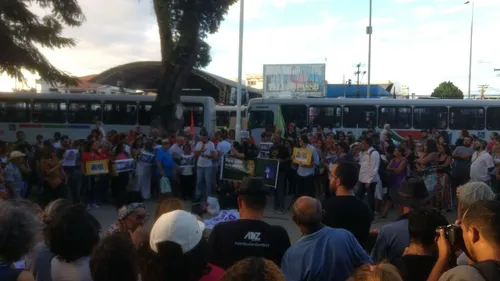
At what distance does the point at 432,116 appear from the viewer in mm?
25266

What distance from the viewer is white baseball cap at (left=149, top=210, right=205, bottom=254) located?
2781 millimetres

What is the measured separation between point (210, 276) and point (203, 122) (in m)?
24.5

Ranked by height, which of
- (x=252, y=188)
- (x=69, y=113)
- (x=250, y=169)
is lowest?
(x=250, y=169)

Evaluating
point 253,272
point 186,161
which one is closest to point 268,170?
point 186,161

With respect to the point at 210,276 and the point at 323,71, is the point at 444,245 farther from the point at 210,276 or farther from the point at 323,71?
the point at 323,71

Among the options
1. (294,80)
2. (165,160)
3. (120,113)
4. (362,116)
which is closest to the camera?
(165,160)

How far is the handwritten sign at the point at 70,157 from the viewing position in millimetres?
12391

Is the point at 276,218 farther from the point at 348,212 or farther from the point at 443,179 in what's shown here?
the point at 348,212

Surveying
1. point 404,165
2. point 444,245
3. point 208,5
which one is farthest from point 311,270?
point 208,5

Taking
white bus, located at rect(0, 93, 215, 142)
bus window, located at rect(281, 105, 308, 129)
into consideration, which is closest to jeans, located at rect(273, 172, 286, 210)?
bus window, located at rect(281, 105, 308, 129)

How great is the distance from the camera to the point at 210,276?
290cm

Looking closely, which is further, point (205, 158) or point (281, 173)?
point (205, 158)

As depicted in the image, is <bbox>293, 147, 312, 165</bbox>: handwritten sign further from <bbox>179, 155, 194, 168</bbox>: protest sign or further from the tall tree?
the tall tree

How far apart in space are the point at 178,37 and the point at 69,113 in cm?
750
